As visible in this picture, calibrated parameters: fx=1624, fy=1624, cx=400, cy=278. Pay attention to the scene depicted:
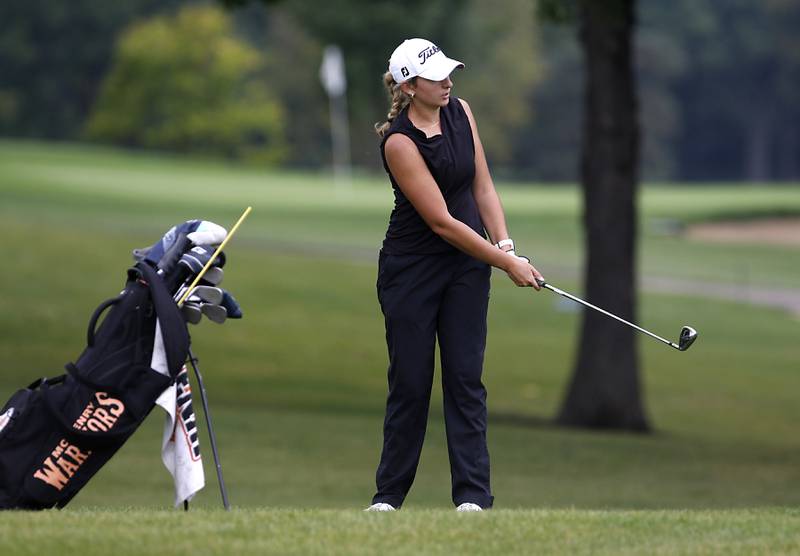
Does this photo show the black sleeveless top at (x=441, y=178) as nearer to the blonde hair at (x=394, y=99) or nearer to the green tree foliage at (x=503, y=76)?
the blonde hair at (x=394, y=99)

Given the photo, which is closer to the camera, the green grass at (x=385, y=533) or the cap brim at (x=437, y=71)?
the green grass at (x=385, y=533)

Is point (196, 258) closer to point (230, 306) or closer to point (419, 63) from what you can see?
point (230, 306)

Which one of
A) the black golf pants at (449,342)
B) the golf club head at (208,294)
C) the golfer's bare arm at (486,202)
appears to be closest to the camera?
the golf club head at (208,294)

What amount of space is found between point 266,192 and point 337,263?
1478cm

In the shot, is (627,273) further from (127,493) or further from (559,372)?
(127,493)

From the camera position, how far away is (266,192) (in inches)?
1614

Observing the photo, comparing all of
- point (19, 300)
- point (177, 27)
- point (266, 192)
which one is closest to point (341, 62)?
point (177, 27)

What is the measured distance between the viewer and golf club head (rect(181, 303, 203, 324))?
634cm

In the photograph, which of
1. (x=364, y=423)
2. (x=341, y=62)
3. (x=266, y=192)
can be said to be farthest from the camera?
(x=341, y=62)

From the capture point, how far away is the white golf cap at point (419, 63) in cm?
649

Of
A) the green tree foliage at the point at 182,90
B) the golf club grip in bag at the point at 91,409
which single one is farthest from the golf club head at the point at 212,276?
the green tree foliage at the point at 182,90

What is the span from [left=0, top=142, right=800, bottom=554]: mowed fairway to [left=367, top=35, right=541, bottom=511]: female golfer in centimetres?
62

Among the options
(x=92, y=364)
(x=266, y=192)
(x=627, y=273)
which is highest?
(x=92, y=364)

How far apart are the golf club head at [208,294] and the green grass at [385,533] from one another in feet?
2.89
